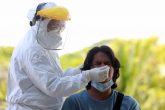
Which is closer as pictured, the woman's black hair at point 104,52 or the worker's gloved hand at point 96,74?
the worker's gloved hand at point 96,74

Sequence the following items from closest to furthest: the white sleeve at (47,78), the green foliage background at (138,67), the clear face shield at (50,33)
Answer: the white sleeve at (47,78) < the clear face shield at (50,33) < the green foliage background at (138,67)

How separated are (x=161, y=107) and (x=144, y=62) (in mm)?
636

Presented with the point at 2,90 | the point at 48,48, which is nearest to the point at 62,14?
the point at 48,48

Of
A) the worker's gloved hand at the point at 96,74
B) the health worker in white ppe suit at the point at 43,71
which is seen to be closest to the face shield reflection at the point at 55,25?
the health worker in white ppe suit at the point at 43,71

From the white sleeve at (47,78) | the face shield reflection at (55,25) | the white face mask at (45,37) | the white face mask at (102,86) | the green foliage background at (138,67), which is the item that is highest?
the face shield reflection at (55,25)

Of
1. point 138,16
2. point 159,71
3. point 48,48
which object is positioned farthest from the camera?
point 138,16

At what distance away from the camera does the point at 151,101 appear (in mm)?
7496

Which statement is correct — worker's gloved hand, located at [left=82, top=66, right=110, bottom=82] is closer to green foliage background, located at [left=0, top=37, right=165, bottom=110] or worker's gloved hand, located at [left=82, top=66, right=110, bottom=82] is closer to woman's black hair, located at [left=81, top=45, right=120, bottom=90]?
woman's black hair, located at [left=81, top=45, right=120, bottom=90]

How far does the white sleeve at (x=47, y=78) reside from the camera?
2.57 meters

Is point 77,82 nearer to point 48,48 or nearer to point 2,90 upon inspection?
point 48,48

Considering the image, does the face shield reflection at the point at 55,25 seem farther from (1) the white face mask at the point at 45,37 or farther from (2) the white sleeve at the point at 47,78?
(2) the white sleeve at the point at 47,78

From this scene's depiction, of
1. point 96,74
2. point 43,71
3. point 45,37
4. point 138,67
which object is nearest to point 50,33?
point 45,37

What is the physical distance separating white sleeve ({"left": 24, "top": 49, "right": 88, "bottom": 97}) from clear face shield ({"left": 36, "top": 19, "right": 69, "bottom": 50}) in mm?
85

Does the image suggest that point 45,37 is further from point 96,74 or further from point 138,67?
point 138,67
